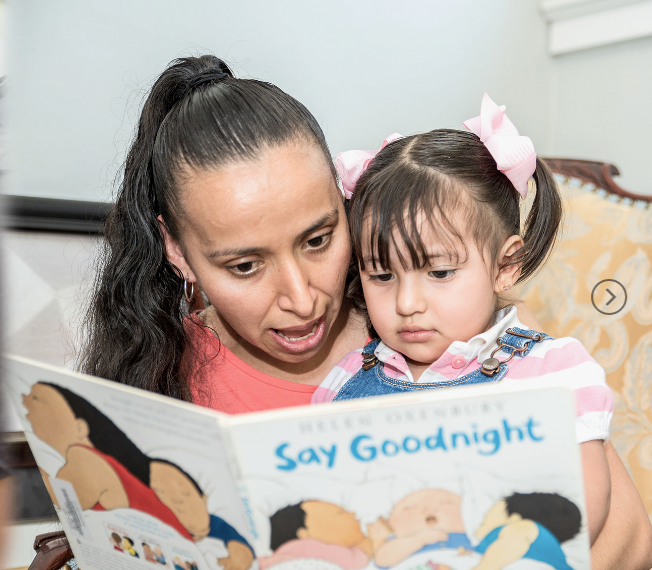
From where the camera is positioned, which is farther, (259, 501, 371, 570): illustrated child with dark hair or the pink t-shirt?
the pink t-shirt

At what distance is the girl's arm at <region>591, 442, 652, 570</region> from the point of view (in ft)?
2.63

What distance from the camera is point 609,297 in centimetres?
139

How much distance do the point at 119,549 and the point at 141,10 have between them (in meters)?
1.25

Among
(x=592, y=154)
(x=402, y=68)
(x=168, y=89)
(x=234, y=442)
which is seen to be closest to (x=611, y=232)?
(x=592, y=154)

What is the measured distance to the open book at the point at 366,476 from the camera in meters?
0.54

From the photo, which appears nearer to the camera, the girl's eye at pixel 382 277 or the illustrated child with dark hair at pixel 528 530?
the illustrated child with dark hair at pixel 528 530

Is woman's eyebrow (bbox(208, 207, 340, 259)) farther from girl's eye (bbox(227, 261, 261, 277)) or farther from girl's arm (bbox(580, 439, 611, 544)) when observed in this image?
girl's arm (bbox(580, 439, 611, 544))

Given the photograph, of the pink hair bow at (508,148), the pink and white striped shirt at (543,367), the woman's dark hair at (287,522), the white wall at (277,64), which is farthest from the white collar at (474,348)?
the white wall at (277,64)

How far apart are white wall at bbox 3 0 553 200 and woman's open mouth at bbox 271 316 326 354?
0.71 m

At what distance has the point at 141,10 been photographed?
1.46m

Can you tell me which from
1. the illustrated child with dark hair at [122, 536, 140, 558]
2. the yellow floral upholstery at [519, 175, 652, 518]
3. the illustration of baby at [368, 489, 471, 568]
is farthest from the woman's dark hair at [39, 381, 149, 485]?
the yellow floral upholstery at [519, 175, 652, 518]

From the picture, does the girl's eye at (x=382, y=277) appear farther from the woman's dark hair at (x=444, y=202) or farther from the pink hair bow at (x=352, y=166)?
the pink hair bow at (x=352, y=166)

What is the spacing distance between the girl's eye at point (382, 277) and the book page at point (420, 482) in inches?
18.2

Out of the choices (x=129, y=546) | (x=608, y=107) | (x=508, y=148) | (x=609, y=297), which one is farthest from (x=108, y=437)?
(x=608, y=107)
